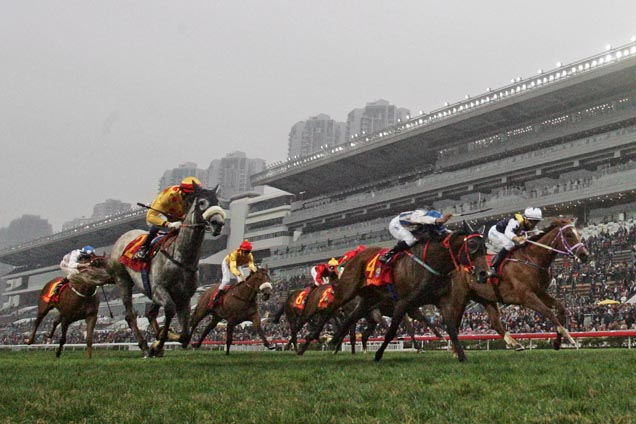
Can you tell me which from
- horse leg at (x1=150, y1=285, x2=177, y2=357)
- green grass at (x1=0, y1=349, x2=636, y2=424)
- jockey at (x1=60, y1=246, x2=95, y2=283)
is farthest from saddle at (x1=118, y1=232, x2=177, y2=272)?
green grass at (x1=0, y1=349, x2=636, y2=424)

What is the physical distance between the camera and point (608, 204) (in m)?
40.2

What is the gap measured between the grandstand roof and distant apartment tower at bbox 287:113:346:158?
7927 centimetres

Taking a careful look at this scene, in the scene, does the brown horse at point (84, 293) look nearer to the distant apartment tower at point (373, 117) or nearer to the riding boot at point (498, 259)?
the riding boot at point (498, 259)

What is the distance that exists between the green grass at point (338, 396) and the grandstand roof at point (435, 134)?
132 feet

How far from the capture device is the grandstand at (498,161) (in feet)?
133

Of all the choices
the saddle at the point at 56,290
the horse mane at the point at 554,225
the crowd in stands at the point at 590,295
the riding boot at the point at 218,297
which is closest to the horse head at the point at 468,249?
the horse mane at the point at 554,225

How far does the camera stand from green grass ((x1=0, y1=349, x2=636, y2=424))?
3.97 metres

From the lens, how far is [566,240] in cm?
1215

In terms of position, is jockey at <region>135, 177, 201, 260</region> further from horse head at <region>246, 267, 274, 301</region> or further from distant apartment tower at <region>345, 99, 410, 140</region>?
distant apartment tower at <region>345, 99, 410, 140</region>

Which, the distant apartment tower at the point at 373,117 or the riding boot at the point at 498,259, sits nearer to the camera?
the riding boot at the point at 498,259

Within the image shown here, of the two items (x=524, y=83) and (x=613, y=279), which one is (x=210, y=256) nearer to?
(x=524, y=83)

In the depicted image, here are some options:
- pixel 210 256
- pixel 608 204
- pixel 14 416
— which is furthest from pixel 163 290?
pixel 210 256

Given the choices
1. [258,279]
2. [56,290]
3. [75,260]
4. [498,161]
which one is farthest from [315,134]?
[56,290]

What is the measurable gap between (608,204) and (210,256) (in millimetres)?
49846
